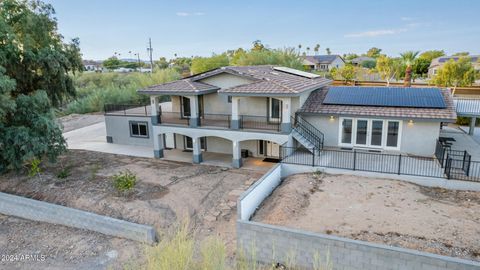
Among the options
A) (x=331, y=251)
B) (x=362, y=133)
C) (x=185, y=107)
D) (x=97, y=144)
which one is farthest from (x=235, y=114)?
(x=97, y=144)

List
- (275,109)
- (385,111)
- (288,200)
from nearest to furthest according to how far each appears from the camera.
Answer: (288,200)
(385,111)
(275,109)

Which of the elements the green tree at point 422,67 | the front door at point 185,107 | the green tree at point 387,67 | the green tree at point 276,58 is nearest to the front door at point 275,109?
the front door at point 185,107

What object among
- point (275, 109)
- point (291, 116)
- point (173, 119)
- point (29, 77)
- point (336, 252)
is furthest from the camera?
point (173, 119)

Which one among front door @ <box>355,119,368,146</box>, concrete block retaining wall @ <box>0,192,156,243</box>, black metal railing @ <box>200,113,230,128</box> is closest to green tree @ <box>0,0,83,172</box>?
concrete block retaining wall @ <box>0,192,156,243</box>

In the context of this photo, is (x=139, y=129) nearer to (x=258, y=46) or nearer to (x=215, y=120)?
(x=215, y=120)

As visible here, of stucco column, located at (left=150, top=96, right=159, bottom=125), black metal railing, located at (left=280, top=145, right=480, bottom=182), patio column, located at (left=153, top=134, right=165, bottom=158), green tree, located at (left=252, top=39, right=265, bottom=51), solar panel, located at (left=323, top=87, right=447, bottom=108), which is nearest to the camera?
black metal railing, located at (left=280, top=145, right=480, bottom=182)

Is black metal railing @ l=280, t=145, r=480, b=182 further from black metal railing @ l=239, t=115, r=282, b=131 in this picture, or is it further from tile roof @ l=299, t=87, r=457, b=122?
tile roof @ l=299, t=87, r=457, b=122
